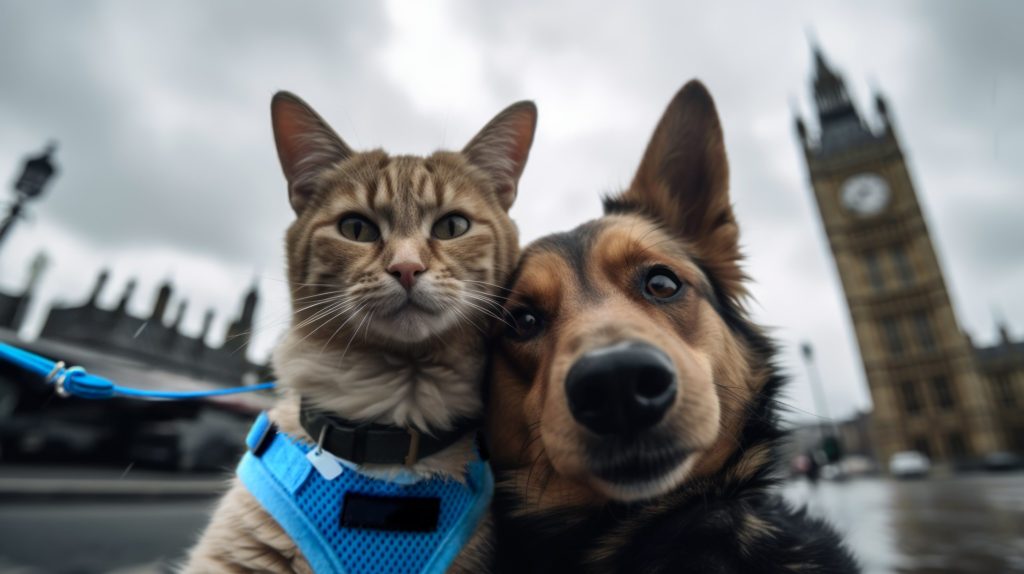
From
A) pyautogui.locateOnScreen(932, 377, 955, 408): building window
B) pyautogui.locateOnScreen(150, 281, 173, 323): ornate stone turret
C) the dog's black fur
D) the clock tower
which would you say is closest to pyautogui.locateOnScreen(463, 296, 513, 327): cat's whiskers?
the dog's black fur

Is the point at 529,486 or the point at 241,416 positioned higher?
the point at 241,416

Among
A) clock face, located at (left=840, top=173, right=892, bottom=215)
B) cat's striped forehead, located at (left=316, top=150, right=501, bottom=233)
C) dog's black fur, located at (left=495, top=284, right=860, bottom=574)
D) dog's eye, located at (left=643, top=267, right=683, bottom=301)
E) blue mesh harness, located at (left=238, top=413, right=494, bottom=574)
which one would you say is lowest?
dog's black fur, located at (left=495, top=284, right=860, bottom=574)

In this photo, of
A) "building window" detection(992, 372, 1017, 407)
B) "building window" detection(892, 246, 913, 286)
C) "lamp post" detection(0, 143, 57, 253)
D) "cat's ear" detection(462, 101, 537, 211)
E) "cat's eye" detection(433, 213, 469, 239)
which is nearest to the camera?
"cat's eye" detection(433, 213, 469, 239)

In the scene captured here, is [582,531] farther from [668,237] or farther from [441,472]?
[668,237]

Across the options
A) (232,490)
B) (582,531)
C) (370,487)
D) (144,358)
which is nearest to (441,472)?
(370,487)

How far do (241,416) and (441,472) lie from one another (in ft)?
37.3

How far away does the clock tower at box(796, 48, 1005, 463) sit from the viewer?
57.3 metres

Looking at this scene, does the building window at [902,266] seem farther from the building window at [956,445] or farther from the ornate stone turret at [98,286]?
the ornate stone turret at [98,286]

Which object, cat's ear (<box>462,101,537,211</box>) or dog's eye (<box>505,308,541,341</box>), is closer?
dog's eye (<box>505,308,541,341</box>)

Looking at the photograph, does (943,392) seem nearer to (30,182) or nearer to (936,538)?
(936,538)

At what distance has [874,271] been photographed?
6669cm

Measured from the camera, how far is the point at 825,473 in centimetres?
4353

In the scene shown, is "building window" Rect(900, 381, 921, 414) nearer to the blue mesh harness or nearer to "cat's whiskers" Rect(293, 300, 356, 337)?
the blue mesh harness

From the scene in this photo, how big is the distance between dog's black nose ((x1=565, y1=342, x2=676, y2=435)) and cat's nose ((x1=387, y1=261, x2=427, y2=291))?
0.89 m
